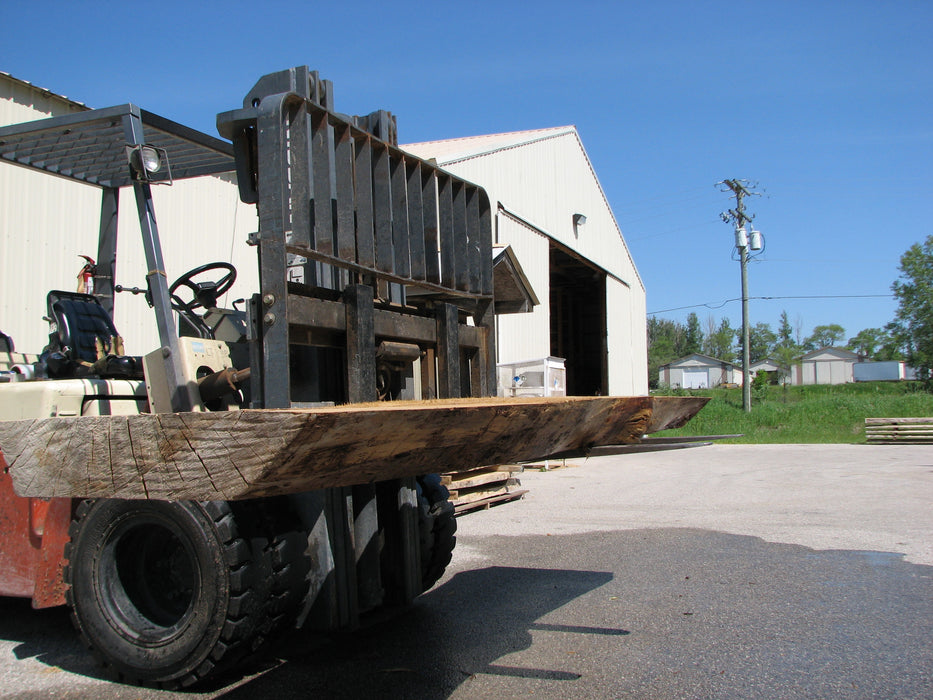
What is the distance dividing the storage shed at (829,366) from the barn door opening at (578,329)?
10094 cm

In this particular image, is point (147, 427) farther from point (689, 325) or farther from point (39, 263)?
point (689, 325)

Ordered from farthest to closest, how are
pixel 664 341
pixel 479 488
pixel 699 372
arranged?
pixel 664 341 → pixel 699 372 → pixel 479 488

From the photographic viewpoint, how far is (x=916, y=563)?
21.1 ft

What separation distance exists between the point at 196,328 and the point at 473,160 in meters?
12.5

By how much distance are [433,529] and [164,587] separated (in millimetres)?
1764

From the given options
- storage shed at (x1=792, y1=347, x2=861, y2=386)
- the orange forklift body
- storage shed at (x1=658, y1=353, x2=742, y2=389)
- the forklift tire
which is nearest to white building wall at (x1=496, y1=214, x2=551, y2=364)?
the orange forklift body

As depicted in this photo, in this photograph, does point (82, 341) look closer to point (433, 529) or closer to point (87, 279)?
point (87, 279)

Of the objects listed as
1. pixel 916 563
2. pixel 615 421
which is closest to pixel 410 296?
pixel 615 421

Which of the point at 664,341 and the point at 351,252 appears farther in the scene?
the point at 664,341

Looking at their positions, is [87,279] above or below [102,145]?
below

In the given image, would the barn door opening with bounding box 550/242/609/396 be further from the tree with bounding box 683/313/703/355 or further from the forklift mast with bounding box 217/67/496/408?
the tree with bounding box 683/313/703/355

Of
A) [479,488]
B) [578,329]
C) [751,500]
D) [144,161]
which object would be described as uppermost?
[578,329]

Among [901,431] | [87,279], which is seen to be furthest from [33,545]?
[901,431]

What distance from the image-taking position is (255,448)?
1786 millimetres
